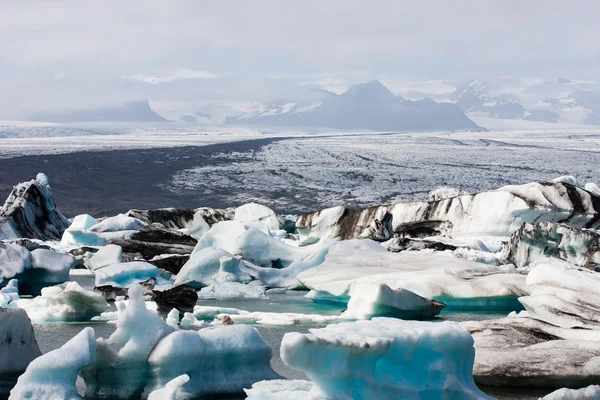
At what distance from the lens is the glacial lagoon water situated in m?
5.36

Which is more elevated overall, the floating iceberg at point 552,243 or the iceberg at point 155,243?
the floating iceberg at point 552,243

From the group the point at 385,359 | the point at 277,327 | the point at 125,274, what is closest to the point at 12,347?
the point at 385,359

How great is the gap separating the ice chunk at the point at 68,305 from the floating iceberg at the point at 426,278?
2741 mm

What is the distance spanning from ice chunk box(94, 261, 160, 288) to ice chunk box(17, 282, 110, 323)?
6.31ft

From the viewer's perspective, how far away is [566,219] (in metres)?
13.5

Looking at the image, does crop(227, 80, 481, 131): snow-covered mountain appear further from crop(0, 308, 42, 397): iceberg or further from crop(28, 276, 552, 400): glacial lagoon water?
crop(0, 308, 42, 397): iceberg

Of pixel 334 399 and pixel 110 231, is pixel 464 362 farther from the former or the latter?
pixel 110 231

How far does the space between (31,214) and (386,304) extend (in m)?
12.1

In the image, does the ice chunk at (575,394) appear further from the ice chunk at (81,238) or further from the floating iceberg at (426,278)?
the ice chunk at (81,238)

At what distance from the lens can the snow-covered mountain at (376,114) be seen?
101 meters

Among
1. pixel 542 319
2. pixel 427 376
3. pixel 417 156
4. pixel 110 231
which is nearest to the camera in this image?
pixel 427 376

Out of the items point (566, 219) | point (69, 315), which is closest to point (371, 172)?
point (566, 219)

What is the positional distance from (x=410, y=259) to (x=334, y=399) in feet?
22.5

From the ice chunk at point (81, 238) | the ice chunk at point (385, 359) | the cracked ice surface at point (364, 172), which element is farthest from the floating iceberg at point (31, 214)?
the ice chunk at point (385, 359)
